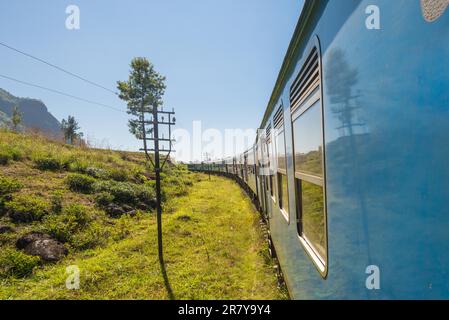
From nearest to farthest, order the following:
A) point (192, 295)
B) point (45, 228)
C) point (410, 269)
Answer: point (410, 269) < point (192, 295) < point (45, 228)

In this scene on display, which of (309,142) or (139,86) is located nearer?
(309,142)

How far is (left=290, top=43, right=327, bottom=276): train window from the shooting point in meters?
1.71

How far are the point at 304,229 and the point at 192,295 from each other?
343cm

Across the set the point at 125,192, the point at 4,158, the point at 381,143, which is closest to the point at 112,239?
the point at 125,192

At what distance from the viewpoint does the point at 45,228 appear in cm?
668

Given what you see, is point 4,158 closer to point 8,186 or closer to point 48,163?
point 48,163

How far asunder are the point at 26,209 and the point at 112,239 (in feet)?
8.77

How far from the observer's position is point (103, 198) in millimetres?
9742

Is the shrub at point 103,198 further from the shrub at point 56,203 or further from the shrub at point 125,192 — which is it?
the shrub at point 56,203

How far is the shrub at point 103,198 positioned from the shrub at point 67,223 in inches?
55.0

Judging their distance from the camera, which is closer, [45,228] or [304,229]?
[304,229]

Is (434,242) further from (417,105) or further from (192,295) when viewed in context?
(192,295)

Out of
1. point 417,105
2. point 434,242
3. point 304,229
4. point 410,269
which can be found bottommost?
point 304,229
